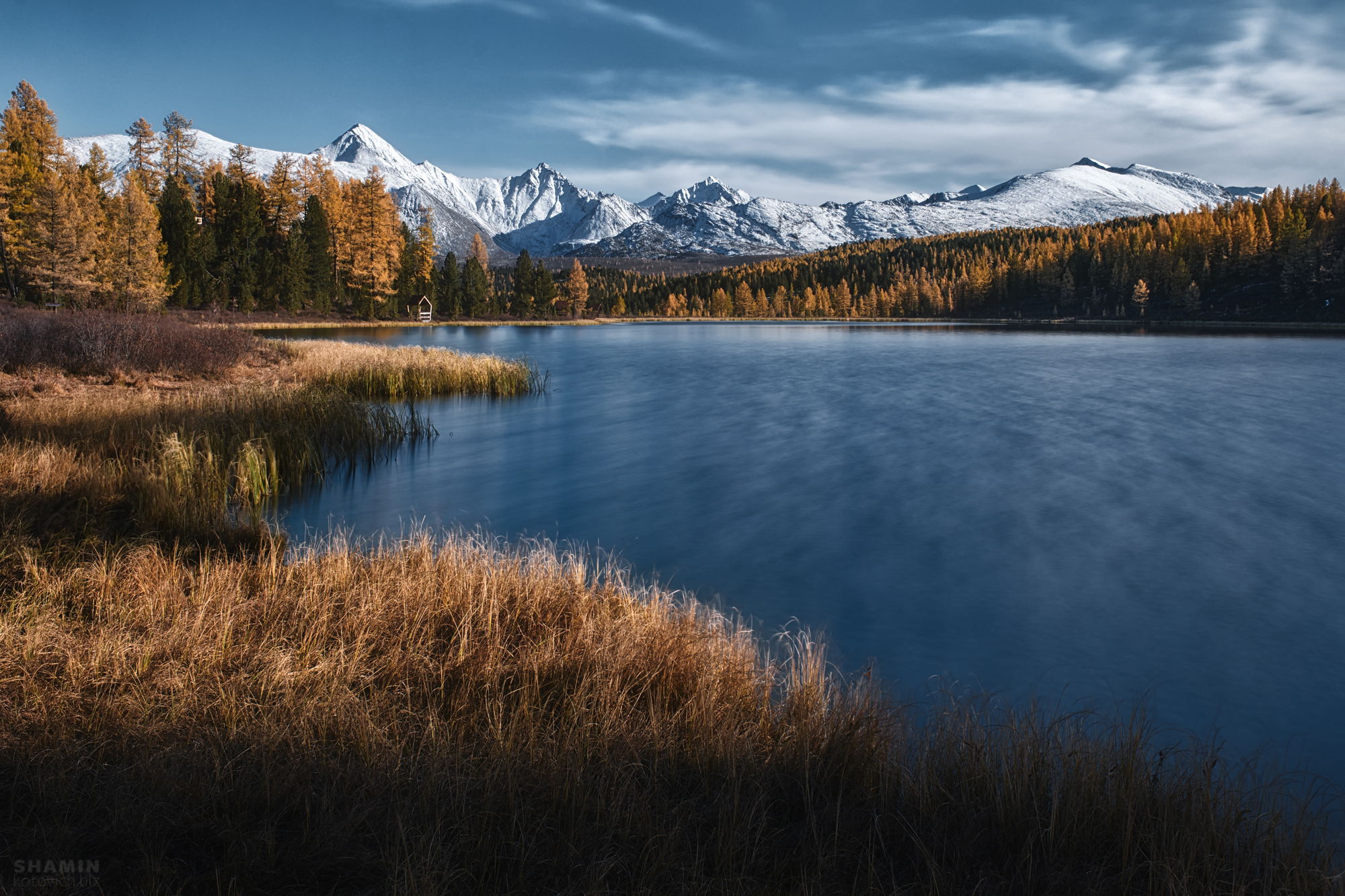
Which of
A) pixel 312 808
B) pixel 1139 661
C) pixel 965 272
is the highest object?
pixel 965 272

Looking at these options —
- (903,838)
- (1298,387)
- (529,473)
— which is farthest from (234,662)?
(1298,387)

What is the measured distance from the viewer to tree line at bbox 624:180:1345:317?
104875 millimetres

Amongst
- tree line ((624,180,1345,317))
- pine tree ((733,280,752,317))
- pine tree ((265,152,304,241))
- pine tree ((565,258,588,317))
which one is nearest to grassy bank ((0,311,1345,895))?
pine tree ((265,152,304,241))

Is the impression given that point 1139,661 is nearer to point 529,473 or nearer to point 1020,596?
point 1020,596

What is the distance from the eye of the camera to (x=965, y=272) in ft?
529

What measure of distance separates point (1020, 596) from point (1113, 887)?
6634 mm

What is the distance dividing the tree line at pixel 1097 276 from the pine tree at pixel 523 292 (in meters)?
49.3

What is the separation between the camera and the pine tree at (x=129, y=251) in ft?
159

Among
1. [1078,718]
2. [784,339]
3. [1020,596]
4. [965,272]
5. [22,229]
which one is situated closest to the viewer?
[1078,718]

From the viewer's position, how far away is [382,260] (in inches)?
2975

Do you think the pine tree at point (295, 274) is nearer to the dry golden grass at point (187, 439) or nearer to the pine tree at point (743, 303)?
the dry golden grass at point (187, 439)

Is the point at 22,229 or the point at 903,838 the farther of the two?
the point at 22,229

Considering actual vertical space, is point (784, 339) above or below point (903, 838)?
above

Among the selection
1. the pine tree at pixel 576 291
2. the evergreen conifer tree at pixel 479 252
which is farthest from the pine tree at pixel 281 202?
the pine tree at pixel 576 291
